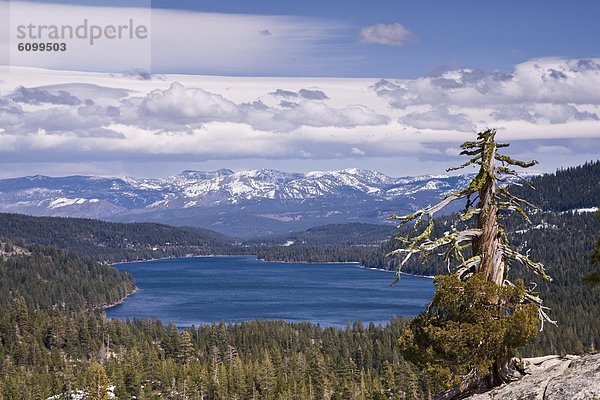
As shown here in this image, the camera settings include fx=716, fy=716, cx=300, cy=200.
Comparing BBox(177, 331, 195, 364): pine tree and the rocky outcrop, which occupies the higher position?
the rocky outcrop

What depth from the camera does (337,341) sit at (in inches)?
7633

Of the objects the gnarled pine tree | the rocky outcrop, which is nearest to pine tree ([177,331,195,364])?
the gnarled pine tree

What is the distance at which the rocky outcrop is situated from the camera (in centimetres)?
2547

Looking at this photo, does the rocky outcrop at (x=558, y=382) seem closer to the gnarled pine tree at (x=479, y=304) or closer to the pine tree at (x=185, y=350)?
the gnarled pine tree at (x=479, y=304)

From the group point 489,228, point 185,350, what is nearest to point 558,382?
point 489,228

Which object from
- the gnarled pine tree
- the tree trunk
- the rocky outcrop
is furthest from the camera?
the tree trunk

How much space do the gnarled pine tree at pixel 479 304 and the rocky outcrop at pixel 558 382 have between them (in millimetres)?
1090

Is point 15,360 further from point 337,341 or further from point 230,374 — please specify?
point 337,341

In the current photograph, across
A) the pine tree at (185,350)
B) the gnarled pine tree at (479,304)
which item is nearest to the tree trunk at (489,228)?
the gnarled pine tree at (479,304)

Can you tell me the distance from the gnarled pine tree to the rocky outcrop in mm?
1090

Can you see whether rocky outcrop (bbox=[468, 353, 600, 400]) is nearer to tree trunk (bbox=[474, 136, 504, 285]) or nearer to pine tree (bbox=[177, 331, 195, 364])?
tree trunk (bbox=[474, 136, 504, 285])

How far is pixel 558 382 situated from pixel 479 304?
4.21 meters

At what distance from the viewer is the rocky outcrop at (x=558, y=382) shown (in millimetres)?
25469

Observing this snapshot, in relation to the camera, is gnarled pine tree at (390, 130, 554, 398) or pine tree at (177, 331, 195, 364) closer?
gnarled pine tree at (390, 130, 554, 398)
